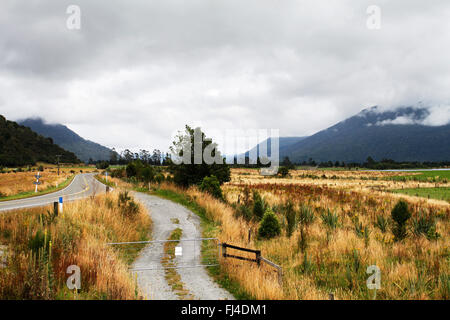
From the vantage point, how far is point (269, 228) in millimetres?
13039

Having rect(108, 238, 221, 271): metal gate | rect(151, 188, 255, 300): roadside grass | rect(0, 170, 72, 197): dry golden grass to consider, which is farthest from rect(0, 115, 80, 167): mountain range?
rect(108, 238, 221, 271): metal gate

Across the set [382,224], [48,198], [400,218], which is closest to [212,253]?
[400,218]

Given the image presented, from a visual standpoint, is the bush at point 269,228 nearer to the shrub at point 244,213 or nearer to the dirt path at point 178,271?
the shrub at point 244,213

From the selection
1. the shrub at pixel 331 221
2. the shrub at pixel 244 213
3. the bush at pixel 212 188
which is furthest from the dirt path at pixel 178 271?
the shrub at pixel 331 221

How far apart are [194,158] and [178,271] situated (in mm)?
18284

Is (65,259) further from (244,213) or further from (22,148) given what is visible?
(22,148)

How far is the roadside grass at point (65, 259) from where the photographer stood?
18.1 feet
